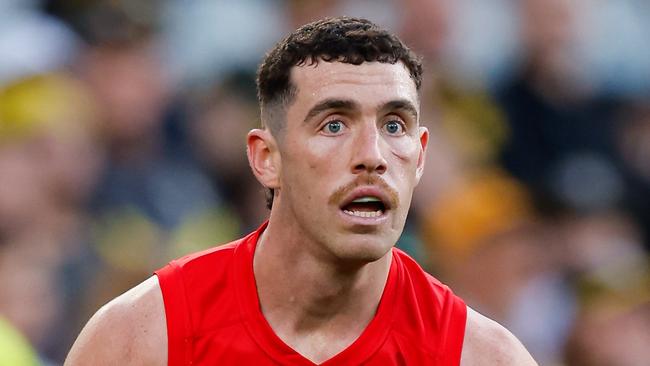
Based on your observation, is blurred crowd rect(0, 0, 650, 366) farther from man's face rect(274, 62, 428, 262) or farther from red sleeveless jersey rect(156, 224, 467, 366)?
man's face rect(274, 62, 428, 262)

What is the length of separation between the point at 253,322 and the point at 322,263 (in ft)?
0.97

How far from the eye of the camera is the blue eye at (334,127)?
14.2 ft

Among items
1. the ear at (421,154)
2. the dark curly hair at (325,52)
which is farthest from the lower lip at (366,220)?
the dark curly hair at (325,52)

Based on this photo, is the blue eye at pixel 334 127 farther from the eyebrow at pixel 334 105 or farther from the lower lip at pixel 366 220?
the lower lip at pixel 366 220

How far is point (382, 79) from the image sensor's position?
14.3 feet

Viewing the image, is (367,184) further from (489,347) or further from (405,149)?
(489,347)

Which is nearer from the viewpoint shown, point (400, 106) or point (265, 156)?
point (400, 106)

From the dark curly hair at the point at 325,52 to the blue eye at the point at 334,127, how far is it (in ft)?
0.54

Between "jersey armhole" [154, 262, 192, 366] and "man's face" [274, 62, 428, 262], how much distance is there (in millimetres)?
499

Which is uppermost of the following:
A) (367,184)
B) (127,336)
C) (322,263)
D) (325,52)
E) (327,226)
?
(325,52)

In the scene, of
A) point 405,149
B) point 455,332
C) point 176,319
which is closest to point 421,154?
point 405,149

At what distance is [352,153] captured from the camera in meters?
4.28

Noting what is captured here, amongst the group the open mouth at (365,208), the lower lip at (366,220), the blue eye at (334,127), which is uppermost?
the blue eye at (334,127)

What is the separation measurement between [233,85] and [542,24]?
1.96 metres
